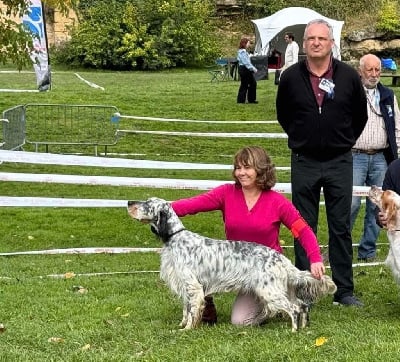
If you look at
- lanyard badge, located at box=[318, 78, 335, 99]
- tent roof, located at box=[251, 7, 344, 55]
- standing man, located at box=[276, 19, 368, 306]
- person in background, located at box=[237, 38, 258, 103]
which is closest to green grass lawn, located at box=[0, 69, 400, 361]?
standing man, located at box=[276, 19, 368, 306]

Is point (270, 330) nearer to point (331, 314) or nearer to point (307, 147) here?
point (331, 314)

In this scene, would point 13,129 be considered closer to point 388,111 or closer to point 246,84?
point 246,84

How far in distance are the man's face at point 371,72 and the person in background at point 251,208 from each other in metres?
Answer: 2.26

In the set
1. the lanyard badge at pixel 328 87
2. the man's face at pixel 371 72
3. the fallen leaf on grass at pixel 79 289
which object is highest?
the lanyard badge at pixel 328 87

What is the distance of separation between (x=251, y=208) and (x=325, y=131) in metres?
0.84

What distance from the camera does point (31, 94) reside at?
2072 centimetres

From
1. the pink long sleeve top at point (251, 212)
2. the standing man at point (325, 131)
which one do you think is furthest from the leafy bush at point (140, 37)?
the pink long sleeve top at point (251, 212)

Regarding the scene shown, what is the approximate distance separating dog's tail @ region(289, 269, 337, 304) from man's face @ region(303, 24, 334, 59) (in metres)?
1.56

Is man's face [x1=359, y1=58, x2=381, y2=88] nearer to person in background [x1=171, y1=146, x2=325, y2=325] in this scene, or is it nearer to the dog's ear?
person in background [x1=171, y1=146, x2=325, y2=325]

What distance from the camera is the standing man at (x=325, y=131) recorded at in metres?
5.78

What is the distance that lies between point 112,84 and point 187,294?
2052 centimetres

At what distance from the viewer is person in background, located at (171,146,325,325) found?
5.42 m

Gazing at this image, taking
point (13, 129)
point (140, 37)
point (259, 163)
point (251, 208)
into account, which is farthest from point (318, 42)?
point (140, 37)

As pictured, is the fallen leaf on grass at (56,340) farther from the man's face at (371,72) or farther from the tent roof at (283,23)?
the tent roof at (283,23)
